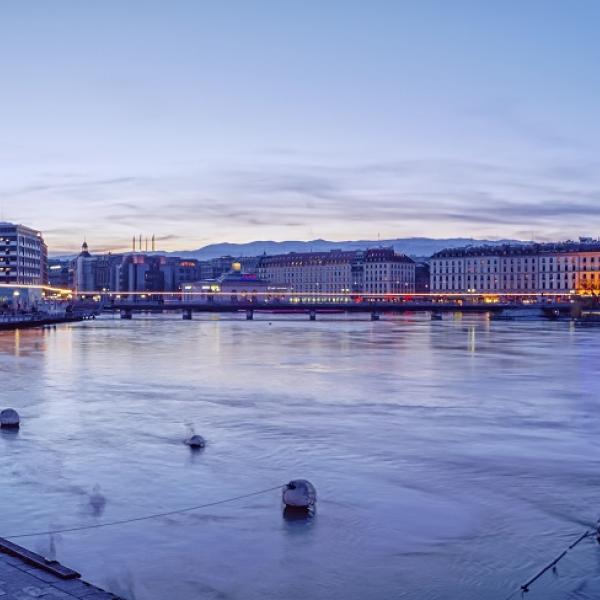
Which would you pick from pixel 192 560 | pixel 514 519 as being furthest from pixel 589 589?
pixel 192 560

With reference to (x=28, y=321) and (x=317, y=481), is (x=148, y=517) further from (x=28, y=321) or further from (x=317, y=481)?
(x=28, y=321)

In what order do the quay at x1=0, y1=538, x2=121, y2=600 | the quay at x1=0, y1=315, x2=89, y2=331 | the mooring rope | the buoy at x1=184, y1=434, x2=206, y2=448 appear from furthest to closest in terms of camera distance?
the quay at x1=0, y1=315, x2=89, y2=331, the buoy at x1=184, y1=434, x2=206, y2=448, the mooring rope, the quay at x1=0, y1=538, x2=121, y2=600

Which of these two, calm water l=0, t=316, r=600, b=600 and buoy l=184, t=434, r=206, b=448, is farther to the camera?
buoy l=184, t=434, r=206, b=448

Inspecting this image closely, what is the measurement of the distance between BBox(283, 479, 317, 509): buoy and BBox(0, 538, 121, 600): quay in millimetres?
6025

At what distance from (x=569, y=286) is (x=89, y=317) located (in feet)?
353

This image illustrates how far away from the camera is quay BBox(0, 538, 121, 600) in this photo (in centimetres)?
1009

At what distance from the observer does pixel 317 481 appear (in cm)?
1939

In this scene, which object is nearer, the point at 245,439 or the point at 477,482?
the point at 477,482

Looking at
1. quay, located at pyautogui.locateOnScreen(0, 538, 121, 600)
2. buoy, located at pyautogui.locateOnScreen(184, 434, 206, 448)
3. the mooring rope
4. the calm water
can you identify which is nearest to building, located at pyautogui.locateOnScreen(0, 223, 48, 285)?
the calm water

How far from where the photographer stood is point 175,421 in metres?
28.4

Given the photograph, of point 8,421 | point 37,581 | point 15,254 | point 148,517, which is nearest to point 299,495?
point 148,517

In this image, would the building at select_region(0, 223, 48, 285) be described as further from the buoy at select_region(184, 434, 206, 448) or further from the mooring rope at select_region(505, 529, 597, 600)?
the mooring rope at select_region(505, 529, 597, 600)

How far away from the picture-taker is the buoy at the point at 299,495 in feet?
54.3

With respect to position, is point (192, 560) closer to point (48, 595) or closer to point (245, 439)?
point (48, 595)
